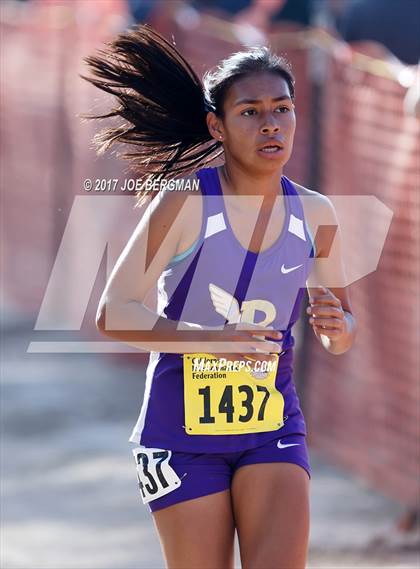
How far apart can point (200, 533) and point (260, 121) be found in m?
1.12

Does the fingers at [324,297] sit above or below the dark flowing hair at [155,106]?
below

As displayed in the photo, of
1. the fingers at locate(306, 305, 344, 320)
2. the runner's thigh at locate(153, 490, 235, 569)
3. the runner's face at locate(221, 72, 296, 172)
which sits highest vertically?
the runner's face at locate(221, 72, 296, 172)

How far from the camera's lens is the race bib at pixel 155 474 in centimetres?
352

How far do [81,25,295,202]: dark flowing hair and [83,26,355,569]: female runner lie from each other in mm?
244

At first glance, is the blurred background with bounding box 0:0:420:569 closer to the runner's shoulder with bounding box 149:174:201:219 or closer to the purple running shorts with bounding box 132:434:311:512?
the runner's shoulder with bounding box 149:174:201:219

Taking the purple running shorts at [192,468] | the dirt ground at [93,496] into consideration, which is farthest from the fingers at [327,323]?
the dirt ground at [93,496]

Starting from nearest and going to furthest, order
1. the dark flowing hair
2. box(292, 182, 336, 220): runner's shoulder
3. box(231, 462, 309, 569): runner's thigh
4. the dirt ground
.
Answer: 1. box(231, 462, 309, 569): runner's thigh
2. box(292, 182, 336, 220): runner's shoulder
3. the dark flowing hair
4. the dirt ground

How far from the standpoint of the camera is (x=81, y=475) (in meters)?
7.17

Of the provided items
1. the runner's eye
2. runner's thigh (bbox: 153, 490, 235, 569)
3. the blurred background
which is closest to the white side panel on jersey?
the runner's eye

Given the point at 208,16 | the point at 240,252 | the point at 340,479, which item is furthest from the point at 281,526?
the point at 208,16

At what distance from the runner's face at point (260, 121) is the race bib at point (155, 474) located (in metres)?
A: 0.83

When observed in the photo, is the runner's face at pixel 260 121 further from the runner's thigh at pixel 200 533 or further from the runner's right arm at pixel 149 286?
the runner's thigh at pixel 200 533

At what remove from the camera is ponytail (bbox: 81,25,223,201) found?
4023 mm

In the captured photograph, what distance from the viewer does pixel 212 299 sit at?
3.58 meters
